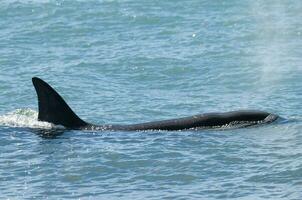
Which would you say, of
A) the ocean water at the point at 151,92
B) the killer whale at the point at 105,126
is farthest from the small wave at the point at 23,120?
the killer whale at the point at 105,126

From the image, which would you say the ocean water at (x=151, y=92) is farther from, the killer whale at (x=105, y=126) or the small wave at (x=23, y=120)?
the killer whale at (x=105, y=126)

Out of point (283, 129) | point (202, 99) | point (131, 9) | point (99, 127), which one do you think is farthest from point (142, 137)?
point (131, 9)

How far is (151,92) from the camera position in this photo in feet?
78.0

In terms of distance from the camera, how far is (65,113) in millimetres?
17812

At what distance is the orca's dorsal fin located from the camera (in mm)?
17531

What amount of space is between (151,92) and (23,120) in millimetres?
5636

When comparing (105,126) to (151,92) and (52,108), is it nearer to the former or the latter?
(52,108)

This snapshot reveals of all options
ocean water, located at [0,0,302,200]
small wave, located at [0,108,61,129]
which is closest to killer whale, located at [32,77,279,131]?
small wave, located at [0,108,61,129]

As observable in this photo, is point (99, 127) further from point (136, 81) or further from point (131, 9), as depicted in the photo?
point (131, 9)

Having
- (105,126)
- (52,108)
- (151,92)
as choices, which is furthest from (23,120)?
(151,92)

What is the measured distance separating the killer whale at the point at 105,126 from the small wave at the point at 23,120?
141 millimetres

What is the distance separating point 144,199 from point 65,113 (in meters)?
4.82

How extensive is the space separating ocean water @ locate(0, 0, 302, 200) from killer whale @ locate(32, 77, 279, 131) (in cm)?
30

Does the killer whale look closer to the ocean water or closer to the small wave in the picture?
the small wave
